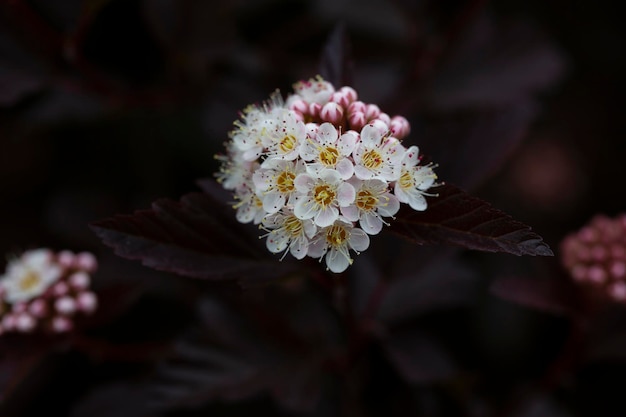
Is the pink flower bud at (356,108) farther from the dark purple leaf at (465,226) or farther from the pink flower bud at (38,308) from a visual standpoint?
the pink flower bud at (38,308)

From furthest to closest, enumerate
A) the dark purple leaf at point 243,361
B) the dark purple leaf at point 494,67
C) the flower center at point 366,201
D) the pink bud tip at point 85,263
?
the dark purple leaf at point 494,67 → the pink bud tip at point 85,263 → the dark purple leaf at point 243,361 → the flower center at point 366,201

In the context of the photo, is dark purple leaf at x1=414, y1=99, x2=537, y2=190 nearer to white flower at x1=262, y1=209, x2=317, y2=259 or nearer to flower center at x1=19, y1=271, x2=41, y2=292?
white flower at x1=262, y1=209, x2=317, y2=259

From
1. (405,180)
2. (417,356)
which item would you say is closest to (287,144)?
(405,180)

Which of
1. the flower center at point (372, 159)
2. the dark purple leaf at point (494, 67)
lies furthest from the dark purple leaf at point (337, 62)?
the dark purple leaf at point (494, 67)

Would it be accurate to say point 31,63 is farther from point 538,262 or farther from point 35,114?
point 538,262

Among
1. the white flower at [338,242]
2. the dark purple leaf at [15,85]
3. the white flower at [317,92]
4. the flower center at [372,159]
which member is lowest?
the white flower at [338,242]

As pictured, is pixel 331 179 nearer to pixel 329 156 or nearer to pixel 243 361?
pixel 329 156

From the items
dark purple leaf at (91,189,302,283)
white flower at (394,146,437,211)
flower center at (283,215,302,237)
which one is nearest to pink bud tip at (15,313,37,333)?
dark purple leaf at (91,189,302,283)
